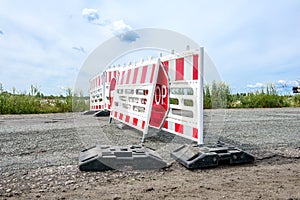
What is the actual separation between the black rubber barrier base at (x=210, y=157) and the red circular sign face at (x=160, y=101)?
5.23 feet

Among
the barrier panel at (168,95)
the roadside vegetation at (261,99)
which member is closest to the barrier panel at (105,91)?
the barrier panel at (168,95)

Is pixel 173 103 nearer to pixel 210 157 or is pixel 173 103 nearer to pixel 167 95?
pixel 167 95

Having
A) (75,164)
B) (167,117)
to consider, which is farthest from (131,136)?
(75,164)

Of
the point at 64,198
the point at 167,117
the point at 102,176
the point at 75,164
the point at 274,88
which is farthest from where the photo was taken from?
the point at 274,88

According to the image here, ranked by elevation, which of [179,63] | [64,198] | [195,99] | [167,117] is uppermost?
[179,63]

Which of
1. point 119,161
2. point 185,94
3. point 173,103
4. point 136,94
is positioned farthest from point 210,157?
point 136,94

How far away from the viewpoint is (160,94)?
199 inches

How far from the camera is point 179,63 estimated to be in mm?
4344

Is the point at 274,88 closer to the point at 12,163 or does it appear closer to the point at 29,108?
the point at 29,108

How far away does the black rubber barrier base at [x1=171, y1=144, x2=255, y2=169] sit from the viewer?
301 cm

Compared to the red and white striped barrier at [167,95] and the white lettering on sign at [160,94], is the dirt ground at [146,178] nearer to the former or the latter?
the red and white striped barrier at [167,95]

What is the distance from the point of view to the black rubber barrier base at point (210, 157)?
301 centimetres

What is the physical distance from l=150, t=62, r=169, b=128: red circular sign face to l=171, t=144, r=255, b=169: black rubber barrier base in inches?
62.7

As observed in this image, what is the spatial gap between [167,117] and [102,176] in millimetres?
2239
